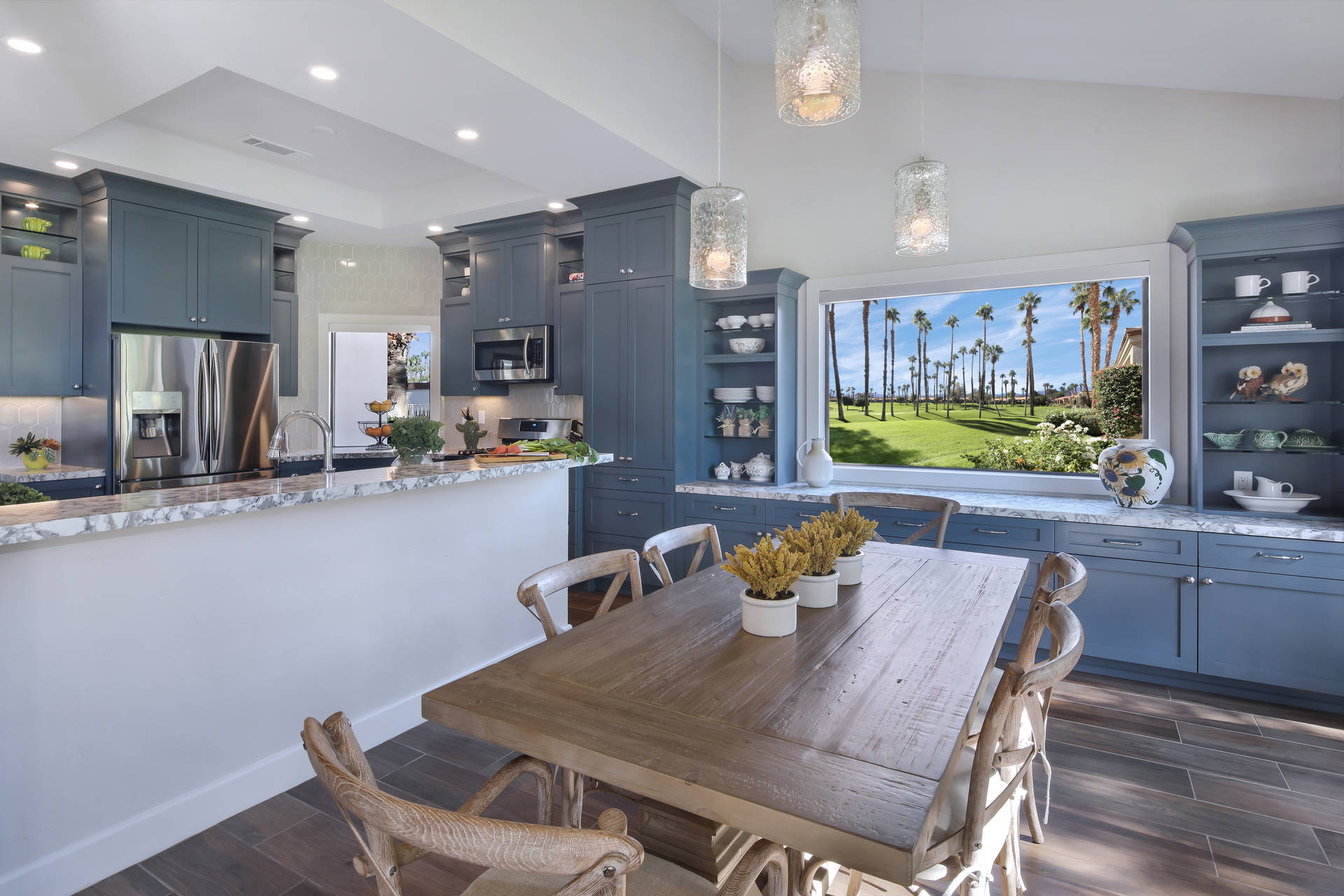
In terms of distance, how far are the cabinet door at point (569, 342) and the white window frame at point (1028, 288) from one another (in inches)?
61.9

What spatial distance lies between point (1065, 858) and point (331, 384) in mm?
6064

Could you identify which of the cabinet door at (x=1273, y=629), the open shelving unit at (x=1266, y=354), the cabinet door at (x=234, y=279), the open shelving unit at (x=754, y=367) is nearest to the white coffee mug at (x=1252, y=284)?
the open shelving unit at (x=1266, y=354)

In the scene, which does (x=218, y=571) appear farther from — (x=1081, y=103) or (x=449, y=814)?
(x=1081, y=103)

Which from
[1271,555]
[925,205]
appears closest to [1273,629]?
[1271,555]

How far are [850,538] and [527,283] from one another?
13.0 feet

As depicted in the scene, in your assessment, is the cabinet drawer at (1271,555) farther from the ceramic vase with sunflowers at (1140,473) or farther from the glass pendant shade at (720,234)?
the glass pendant shade at (720,234)

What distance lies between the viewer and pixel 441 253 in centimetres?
608

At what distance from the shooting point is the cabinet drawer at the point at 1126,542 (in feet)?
10.4

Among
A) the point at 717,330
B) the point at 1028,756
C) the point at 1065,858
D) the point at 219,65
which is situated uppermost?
the point at 219,65

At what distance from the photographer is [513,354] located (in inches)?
214

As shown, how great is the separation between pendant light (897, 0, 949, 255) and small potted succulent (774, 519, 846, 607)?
121 cm

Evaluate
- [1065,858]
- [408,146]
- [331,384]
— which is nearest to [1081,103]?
[1065,858]

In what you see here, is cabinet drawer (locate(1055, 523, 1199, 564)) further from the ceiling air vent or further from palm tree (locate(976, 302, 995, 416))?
the ceiling air vent

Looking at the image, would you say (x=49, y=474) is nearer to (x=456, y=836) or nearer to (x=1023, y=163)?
(x=456, y=836)
